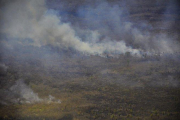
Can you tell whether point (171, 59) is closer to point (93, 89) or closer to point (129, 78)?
point (129, 78)

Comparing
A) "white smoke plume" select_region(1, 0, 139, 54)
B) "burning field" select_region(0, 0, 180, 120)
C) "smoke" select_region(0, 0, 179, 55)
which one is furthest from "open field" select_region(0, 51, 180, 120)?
"smoke" select_region(0, 0, 179, 55)

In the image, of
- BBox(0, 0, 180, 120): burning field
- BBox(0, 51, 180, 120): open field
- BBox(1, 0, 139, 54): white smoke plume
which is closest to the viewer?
BBox(0, 51, 180, 120): open field

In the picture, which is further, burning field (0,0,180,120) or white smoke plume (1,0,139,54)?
white smoke plume (1,0,139,54)

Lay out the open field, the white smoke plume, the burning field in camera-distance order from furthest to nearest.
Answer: the white smoke plume
the burning field
the open field

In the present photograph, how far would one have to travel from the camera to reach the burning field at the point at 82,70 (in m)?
17.6

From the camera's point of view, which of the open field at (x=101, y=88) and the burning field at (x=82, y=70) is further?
the burning field at (x=82, y=70)

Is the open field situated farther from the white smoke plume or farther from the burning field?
the white smoke plume

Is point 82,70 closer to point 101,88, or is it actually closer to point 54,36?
point 101,88

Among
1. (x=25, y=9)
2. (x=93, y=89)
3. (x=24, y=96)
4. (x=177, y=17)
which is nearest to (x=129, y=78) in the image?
(x=93, y=89)

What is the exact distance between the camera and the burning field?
1764 cm

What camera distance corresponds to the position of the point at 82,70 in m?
29.5

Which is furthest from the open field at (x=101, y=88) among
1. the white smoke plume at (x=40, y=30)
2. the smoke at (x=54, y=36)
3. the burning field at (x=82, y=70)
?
the smoke at (x=54, y=36)

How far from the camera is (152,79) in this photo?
82.9 feet

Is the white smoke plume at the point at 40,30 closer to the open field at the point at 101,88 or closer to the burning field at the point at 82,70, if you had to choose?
the burning field at the point at 82,70
